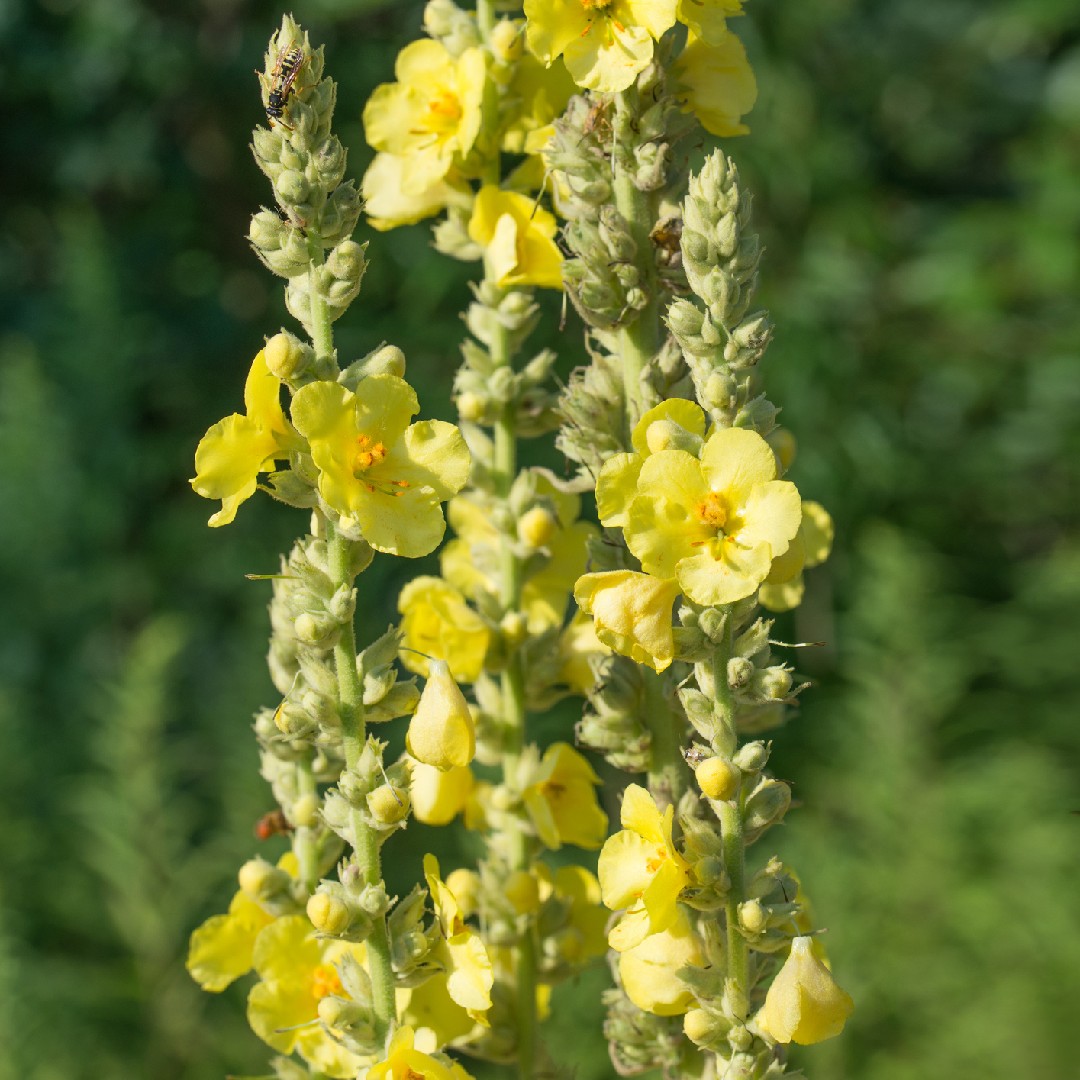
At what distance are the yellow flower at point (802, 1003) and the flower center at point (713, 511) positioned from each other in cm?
27

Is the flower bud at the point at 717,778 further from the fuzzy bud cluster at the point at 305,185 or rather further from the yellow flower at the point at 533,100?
the yellow flower at the point at 533,100

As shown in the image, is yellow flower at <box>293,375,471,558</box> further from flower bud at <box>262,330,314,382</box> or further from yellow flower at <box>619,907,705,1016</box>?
yellow flower at <box>619,907,705,1016</box>

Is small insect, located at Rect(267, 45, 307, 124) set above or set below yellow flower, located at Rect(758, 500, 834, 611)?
above

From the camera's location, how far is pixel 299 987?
3.55 ft

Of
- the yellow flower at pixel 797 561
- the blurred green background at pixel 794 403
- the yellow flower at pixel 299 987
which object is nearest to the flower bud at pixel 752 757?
the yellow flower at pixel 797 561

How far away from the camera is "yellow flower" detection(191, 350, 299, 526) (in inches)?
37.6

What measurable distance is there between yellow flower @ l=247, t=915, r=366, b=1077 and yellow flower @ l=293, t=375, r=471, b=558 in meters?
0.33

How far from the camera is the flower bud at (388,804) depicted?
3.04 ft

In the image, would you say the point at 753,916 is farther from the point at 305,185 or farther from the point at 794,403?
the point at 794,403

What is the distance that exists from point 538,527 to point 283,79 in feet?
1.32

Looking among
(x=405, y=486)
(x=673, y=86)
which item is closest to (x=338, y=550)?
(x=405, y=486)

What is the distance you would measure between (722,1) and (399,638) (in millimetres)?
518

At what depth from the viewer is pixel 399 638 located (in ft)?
3.34

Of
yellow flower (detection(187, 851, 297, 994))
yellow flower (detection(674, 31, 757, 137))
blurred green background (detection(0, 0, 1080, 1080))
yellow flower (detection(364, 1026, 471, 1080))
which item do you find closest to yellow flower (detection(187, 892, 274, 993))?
yellow flower (detection(187, 851, 297, 994))
